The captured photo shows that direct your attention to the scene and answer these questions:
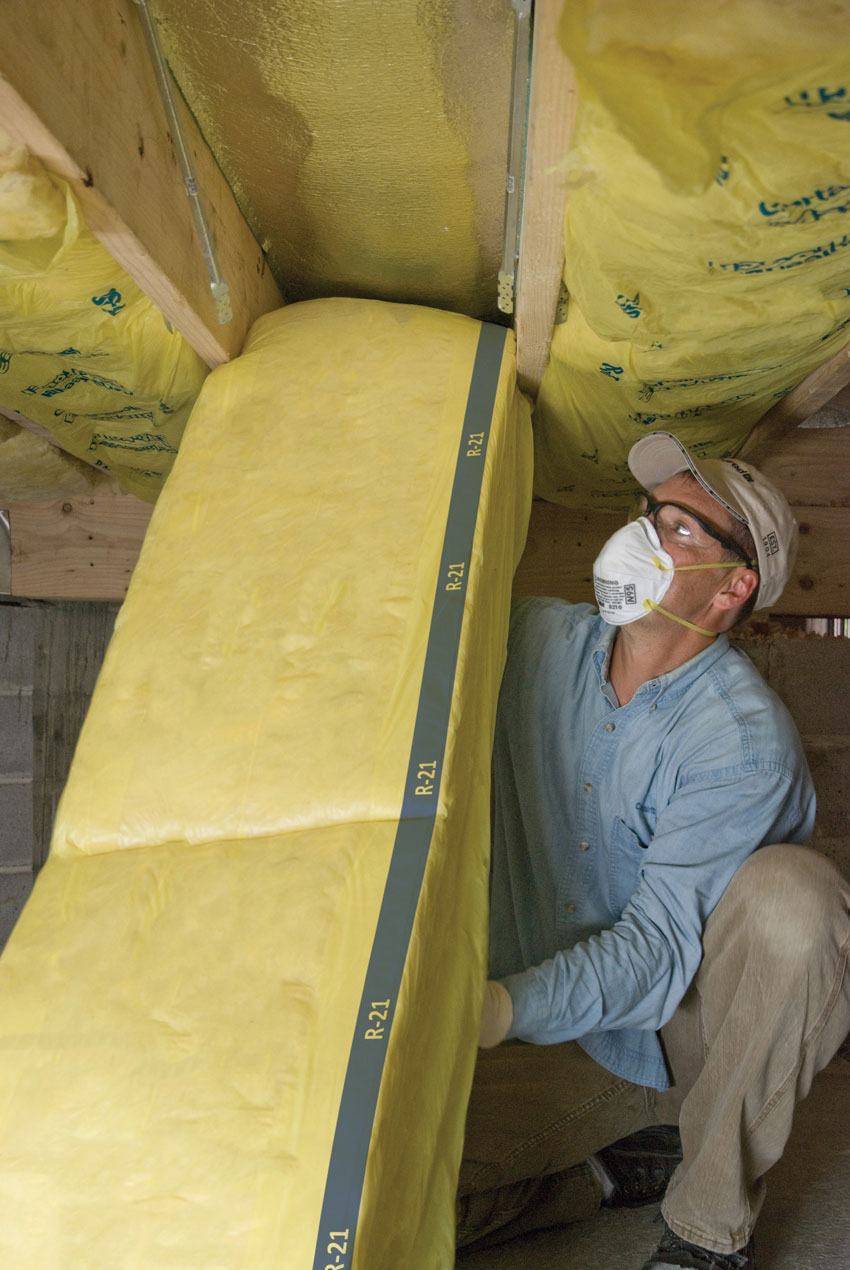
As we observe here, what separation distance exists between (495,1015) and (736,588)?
86 cm

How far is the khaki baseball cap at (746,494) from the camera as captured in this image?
5.36 feet

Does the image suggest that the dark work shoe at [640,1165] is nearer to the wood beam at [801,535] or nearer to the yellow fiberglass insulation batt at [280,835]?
the yellow fiberglass insulation batt at [280,835]

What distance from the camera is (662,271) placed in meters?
1.15

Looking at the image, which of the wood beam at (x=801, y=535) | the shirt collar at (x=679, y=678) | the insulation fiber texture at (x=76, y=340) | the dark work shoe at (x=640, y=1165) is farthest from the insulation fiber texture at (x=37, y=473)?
the dark work shoe at (x=640, y=1165)

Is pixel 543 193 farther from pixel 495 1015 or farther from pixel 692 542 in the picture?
pixel 495 1015

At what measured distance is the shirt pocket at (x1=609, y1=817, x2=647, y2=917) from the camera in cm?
163

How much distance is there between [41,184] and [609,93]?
0.64 meters

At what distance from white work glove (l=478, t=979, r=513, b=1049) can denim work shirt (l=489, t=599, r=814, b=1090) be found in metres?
0.02

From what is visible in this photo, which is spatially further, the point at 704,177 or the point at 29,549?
the point at 29,549

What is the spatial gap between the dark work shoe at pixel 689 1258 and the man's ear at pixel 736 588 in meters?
1.02

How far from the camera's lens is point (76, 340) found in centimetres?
151

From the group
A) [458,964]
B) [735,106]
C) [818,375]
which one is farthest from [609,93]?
[458,964]

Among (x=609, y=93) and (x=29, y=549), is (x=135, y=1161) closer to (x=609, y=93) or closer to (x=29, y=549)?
(x=609, y=93)

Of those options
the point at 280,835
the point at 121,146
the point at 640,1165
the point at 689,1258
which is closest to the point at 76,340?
the point at 121,146
